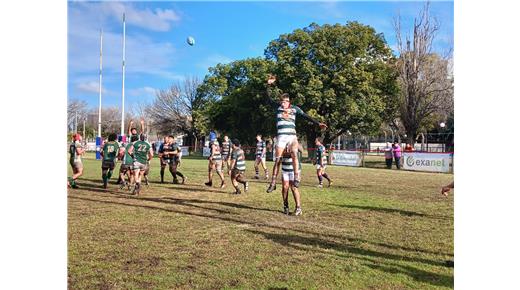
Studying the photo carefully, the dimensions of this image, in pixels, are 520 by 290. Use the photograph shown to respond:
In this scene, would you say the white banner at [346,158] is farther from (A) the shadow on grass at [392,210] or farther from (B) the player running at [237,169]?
(A) the shadow on grass at [392,210]

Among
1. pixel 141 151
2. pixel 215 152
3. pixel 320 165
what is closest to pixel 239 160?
pixel 215 152

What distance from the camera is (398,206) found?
34.9ft

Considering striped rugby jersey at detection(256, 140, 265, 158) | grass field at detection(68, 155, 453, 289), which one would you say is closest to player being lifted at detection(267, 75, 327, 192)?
grass field at detection(68, 155, 453, 289)

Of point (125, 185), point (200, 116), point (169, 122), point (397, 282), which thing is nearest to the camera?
point (397, 282)

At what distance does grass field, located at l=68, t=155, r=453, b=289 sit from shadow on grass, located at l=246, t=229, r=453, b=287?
14mm

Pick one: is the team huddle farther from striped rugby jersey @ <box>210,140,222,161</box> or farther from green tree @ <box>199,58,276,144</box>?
green tree @ <box>199,58,276,144</box>

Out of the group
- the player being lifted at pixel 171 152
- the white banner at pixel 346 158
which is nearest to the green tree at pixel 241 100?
the white banner at pixel 346 158

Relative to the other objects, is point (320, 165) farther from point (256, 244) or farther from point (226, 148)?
point (256, 244)

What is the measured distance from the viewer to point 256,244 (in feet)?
20.6

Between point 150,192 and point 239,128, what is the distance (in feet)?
116

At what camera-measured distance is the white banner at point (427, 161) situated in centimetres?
2489

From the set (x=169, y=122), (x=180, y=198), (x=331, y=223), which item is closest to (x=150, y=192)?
(x=180, y=198)

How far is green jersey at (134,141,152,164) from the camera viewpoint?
1259cm
